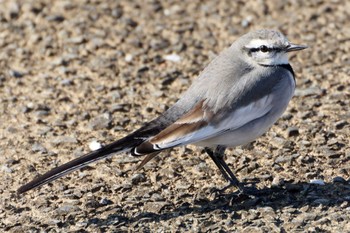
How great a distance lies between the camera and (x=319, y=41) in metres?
9.36

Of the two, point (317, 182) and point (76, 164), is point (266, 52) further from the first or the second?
point (76, 164)

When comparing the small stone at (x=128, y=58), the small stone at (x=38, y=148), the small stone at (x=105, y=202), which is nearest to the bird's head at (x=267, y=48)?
the small stone at (x=105, y=202)

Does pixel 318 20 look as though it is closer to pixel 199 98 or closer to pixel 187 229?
pixel 199 98

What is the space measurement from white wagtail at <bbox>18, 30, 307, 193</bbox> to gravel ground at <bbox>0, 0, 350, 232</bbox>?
401 mm

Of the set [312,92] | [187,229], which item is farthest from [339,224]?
[312,92]

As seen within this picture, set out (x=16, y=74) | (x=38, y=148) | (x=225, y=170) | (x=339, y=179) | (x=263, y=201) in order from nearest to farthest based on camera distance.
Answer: (x=263, y=201) → (x=339, y=179) → (x=225, y=170) → (x=38, y=148) → (x=16, y=74)

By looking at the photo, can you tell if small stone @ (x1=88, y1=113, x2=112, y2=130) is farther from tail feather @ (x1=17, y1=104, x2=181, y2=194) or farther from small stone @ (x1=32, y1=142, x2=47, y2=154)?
tail feather @ (x1=17, y1=104, x2=181, y2=194)

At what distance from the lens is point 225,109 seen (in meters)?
6.25

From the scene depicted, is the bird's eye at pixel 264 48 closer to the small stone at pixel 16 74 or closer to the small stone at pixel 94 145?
the small stone at pixel 94 145

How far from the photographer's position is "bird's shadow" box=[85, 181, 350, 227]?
242 inches

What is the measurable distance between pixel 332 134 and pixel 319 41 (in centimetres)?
226

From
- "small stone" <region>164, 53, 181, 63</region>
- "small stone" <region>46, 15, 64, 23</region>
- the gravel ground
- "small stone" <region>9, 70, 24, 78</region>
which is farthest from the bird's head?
"small stone" <region>46, 15, 64, 23</region>

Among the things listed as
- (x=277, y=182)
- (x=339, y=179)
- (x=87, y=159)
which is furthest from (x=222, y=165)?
(x=87, y=159)

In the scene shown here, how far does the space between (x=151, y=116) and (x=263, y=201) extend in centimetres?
196
